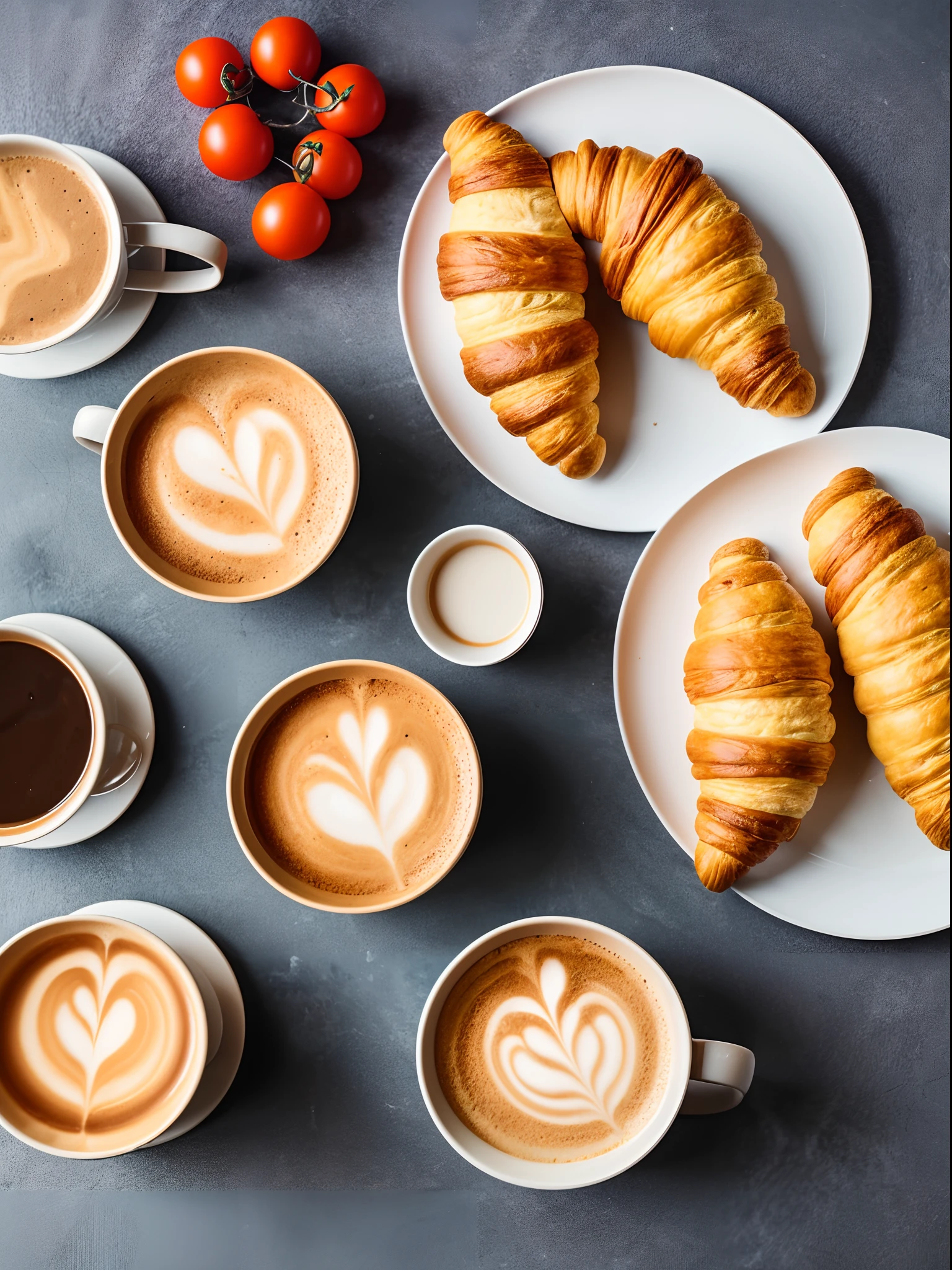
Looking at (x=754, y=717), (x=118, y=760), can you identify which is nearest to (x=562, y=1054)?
(x=754, y=717)

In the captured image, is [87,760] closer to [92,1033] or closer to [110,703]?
[110,703]

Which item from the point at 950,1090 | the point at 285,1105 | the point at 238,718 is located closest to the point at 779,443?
the point at 238,718

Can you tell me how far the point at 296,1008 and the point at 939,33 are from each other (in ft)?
7.72

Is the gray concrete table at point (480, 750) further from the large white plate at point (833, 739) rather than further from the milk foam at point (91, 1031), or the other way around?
the milk foam at point (91, 1031)

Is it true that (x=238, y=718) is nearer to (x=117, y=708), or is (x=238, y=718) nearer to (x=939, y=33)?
(x=117, y=708)

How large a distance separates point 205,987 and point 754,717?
1.19m

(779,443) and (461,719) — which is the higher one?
(779,443)

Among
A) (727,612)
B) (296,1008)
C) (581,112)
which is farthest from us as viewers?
(296,1008)

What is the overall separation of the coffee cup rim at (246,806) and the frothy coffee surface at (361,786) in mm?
21

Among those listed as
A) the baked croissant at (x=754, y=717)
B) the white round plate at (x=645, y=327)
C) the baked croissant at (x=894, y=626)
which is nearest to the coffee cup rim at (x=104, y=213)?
the white round plate at (x=645, y=327)

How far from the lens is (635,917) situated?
1.73 meters

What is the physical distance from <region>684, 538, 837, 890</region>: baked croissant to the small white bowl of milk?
0.37 m

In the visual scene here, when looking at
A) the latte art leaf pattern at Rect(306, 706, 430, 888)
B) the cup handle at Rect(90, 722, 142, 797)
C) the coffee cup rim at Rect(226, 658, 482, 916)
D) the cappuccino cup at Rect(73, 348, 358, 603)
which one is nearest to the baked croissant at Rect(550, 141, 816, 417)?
the cappuccino cup at Rect(73, 348, 358, 603)

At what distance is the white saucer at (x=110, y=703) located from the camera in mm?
1734
